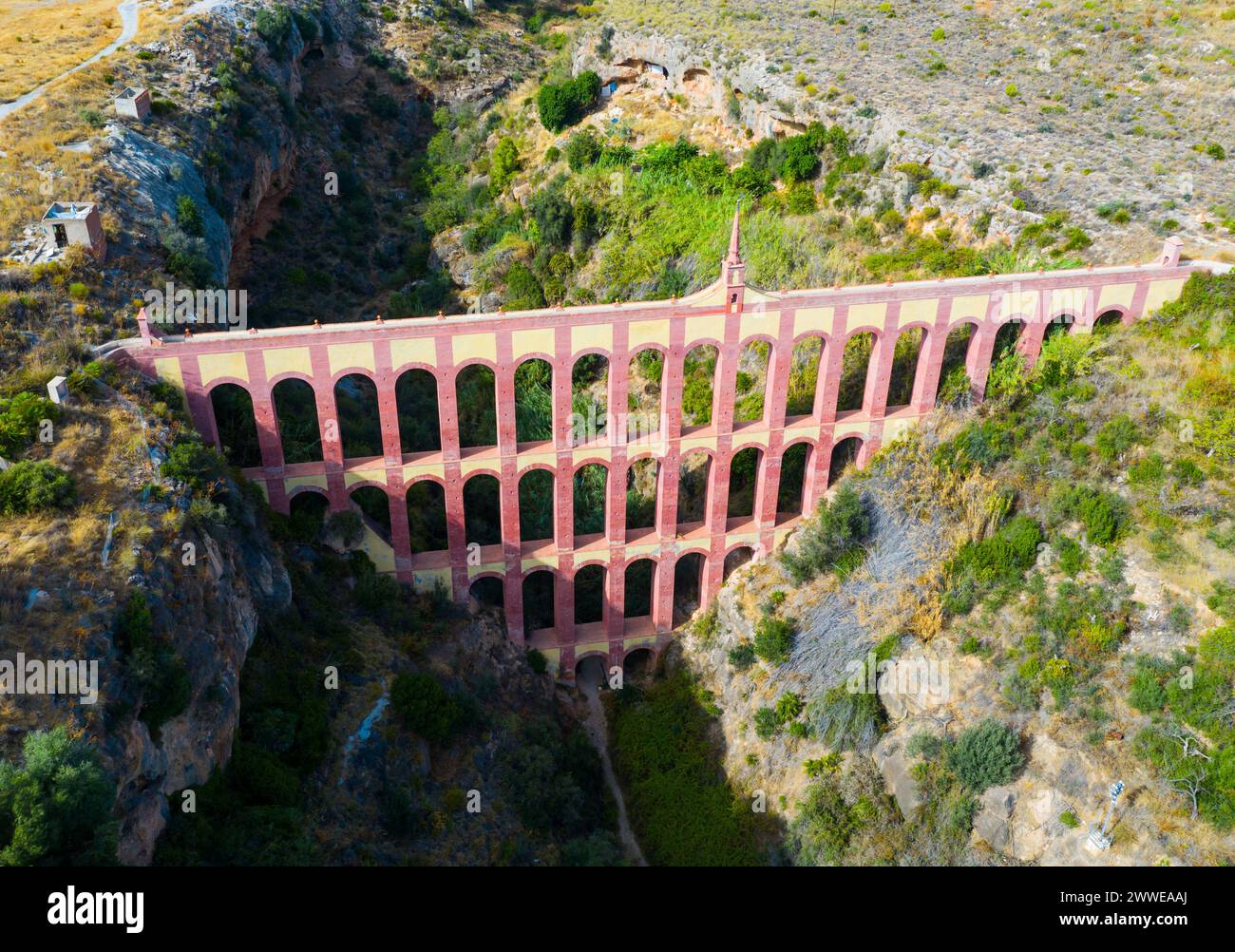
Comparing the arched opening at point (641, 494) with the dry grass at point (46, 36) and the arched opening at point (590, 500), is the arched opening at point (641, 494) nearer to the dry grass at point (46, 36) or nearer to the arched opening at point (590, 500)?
the arched opening at point (590, 500)

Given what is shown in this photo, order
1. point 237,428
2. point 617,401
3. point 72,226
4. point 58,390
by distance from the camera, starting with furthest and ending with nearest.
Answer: point 617,401 → point 237,428 → point 72,226 → point 58,390

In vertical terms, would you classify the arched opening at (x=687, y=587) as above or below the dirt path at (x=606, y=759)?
above

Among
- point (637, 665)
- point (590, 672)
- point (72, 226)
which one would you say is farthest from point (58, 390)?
point (637, 665)

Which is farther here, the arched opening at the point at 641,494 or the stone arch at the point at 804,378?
the arched opening at the point at 641,494

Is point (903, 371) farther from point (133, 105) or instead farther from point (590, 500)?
point (133, 105)

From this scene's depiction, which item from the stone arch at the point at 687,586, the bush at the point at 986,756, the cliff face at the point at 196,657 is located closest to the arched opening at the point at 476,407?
the stone arch at the point at 687,586

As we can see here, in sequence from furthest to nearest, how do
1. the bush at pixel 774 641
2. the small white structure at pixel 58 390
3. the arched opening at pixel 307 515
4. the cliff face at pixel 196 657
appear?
the bush at pixel 774 641 < the arched opening at pixel 307 515 < the small white structure at pixel 58 390 < the cliff face at pixel 196 657
